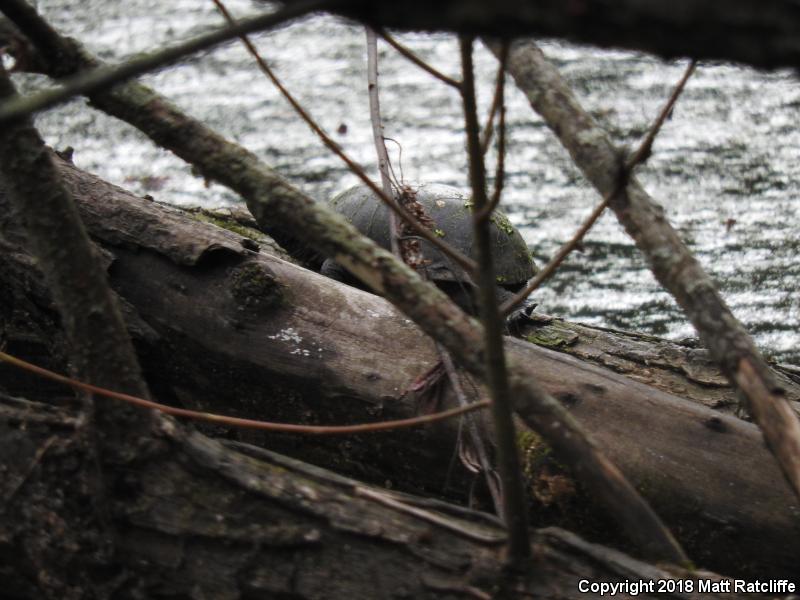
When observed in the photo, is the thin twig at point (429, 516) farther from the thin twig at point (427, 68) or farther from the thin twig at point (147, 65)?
the thin twig at point (147, 65)

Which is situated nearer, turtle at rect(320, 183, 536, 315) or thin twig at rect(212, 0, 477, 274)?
thin twig at rect(212, 0, 477, 274)

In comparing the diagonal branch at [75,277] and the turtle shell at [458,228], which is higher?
the turtle shell at [458,228]

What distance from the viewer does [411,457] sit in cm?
150

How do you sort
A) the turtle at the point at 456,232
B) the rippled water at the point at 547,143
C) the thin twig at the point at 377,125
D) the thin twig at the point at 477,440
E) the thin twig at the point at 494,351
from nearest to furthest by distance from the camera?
the thin twig at the point at 494,351, the thin twig at the point at 477,440, the thin twig at the point at 377,125, the turtle at the point at 456,232, the rippled water at the point at 547,143

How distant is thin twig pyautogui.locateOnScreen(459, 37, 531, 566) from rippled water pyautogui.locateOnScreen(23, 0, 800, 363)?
7.33ft

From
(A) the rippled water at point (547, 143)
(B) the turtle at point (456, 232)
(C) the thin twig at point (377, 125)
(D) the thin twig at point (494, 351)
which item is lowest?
(D) the thin twig at point (494, 351)

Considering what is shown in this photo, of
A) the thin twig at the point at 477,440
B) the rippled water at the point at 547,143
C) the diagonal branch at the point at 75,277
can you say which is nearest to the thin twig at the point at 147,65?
the diagonal branch at the point at 75,277

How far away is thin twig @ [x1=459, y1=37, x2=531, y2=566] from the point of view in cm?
96

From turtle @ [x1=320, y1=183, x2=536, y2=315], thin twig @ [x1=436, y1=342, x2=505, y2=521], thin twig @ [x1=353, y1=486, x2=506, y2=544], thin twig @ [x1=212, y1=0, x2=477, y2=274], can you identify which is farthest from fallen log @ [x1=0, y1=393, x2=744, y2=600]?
turtle @ [x1=320, y1=183, x2=536, y2=315]

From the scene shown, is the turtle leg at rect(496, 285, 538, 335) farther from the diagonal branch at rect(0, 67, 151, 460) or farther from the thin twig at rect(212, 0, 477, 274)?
the diagonal branch at rect(0, 67, 151, 460)

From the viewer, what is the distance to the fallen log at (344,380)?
1371 mm

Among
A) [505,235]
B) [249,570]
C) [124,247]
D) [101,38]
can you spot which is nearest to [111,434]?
[249,570]

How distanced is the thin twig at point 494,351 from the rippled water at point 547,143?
2.23 m

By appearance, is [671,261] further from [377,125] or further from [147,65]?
[147,65]
